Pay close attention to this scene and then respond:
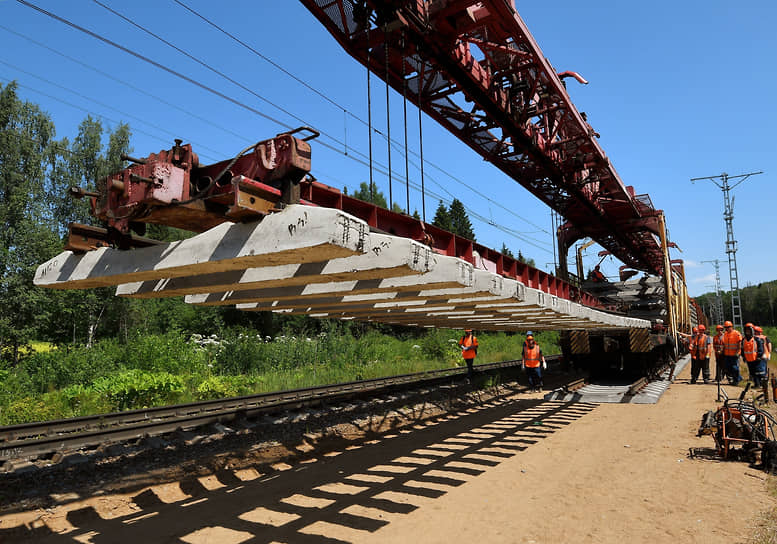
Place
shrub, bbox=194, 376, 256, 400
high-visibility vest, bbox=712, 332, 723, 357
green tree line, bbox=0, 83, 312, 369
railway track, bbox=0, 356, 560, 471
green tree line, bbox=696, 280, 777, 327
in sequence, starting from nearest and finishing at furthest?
railway track, bbox=0, 356, 560, 471 < shrub, bbox=194, 376, 256, 400 < high-visibility vest, bbox=712, 332, 723, 357 < green tree line, bbox=0, 83, 312, 369 < green tree line, bbox=696, 280, 777, 327

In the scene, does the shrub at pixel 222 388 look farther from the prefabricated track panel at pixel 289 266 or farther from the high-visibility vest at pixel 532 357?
the high-visibility vest at pixel 532 357

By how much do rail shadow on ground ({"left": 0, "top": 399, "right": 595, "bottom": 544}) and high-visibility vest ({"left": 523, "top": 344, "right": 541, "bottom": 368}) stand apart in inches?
207

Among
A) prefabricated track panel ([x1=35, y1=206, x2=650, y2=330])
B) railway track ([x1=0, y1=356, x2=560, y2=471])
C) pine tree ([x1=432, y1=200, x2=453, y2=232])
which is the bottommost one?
railway track ([x1=0, y1=356, x2=560, y2=471])

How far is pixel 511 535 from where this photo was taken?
422cm

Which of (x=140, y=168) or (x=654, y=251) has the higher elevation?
(x=654, y=251)

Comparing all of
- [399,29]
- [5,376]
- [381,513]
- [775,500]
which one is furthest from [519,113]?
[5,376]

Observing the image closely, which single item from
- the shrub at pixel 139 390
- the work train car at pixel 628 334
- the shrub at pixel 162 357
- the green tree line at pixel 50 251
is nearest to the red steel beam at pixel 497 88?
the work train car at pixel 628 334

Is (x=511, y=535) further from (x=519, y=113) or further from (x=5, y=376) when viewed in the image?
(x=5, y=376)

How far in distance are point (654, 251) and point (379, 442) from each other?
18.8 metres

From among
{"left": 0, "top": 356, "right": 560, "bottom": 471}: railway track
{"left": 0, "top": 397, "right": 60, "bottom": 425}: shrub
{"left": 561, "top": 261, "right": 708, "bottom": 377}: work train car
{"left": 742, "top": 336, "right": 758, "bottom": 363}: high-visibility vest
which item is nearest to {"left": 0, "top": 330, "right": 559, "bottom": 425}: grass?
{"left": 0, "top": 397, "right": 60, "bottom": 425}: shrub

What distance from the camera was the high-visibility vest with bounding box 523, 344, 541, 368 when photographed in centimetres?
1339

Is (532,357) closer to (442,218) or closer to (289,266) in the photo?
(289,266)

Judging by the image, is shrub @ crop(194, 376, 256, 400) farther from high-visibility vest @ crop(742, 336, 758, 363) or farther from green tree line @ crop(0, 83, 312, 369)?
high-visibility vest @ crop(742, 336, 758, 363)

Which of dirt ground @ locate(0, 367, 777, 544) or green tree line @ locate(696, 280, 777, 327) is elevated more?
green tree line @ locate(696, 280, 777, 327)
